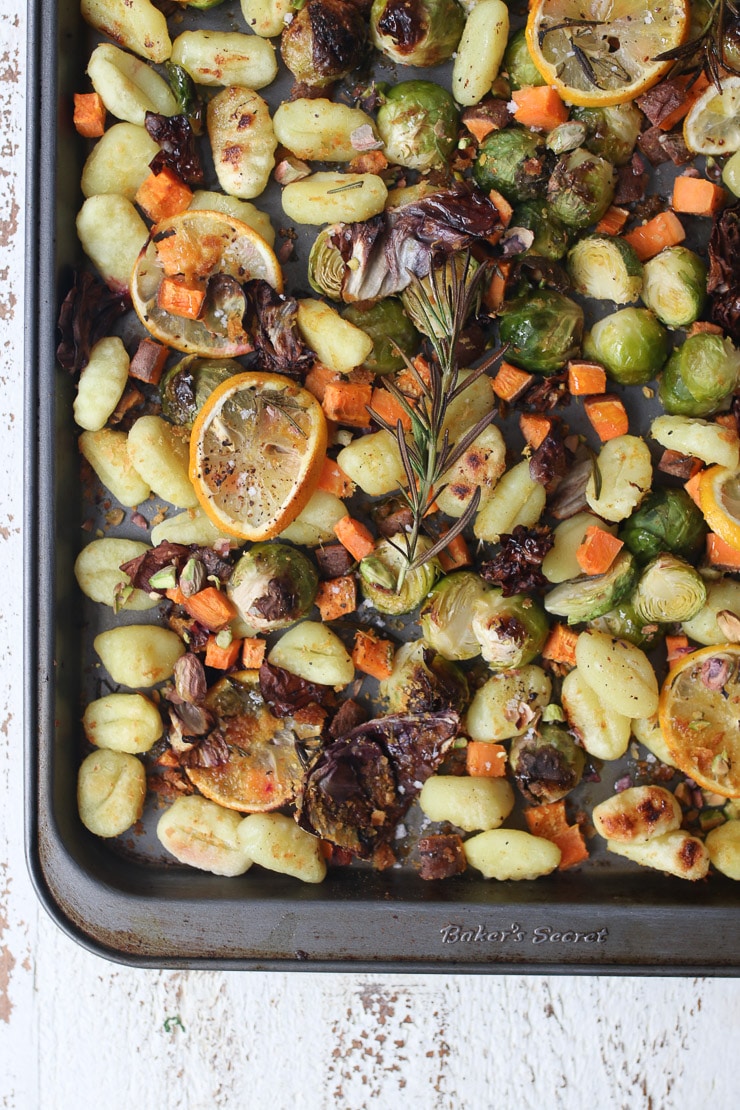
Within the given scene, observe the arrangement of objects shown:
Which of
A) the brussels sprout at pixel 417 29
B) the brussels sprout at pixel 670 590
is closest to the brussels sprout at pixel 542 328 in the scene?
the brussels sprout at pixel 670 590

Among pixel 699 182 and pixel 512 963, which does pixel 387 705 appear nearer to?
pixel 512 963

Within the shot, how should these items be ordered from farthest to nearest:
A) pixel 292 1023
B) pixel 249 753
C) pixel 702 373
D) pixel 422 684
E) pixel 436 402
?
1. pixel 292 1023
2. pixel 249 753
3. pixel 422 684
4. pixel 702 373
5. pixel 436 402

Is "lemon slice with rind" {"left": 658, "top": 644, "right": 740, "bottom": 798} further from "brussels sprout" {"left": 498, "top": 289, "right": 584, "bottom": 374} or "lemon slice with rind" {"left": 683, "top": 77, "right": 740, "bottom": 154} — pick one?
"lemon slice with rind" {"left": 683, "top": 77, "right": 740, "bottom": 154}

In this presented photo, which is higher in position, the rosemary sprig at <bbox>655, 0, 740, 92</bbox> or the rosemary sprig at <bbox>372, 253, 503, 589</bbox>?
the rosemary sprig at <bbox>655, 0, 740, 92</bbox>

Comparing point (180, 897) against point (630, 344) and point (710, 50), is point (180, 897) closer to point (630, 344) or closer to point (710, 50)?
point (630, 344)

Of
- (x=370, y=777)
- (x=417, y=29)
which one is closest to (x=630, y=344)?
(x=417, y=29)

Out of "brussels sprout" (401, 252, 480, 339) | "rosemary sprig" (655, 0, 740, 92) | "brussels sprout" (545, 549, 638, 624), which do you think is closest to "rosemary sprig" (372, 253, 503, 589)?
"brussels sprout" (401, 252, 480, 339)
